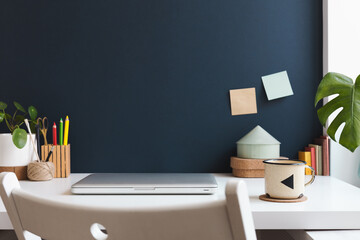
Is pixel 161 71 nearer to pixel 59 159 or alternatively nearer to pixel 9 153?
pixel 59 159

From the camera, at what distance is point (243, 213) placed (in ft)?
1.60

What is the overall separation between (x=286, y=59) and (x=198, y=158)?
0.49 meters

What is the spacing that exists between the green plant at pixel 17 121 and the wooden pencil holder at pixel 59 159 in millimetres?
119

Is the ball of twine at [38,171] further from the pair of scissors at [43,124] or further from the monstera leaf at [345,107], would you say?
the monstera leaf at [345,107]

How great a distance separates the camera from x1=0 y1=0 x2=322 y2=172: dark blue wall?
1.49 metres

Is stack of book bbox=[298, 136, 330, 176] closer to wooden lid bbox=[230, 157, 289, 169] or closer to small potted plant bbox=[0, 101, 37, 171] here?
wooden lid bbox=[230, 157, 289, 169]

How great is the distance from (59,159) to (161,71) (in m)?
0.49

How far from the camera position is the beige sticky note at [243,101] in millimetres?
1485

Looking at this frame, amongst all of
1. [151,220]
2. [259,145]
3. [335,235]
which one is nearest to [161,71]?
[259,145]

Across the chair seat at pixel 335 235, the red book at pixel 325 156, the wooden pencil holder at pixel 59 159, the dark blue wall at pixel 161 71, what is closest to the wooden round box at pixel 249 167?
the dark blue wall at pixel 161 71

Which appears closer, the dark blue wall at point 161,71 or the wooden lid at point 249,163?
the wooden lid at point 249,163

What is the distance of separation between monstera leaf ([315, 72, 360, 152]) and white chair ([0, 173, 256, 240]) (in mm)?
703

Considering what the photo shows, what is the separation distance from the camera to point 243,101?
4.88 feet

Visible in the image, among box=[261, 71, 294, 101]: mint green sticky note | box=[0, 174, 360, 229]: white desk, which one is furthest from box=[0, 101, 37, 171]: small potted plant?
box=[261, 71, 294, 101]: mint green sticky note
